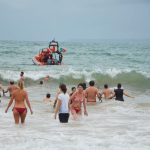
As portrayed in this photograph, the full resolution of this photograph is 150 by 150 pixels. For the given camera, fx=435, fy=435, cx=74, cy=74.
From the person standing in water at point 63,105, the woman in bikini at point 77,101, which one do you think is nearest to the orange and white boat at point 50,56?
the woman in bikini at point 77,101

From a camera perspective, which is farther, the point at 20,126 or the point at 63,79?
the point at 63,79

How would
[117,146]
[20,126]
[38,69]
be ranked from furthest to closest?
[38,69] < [20,126] < [117,146]

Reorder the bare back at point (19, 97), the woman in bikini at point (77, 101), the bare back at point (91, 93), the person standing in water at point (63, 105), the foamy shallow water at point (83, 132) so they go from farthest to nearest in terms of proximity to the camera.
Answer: the bare back at point (91, 93), the woman in bikini at point (77, 101), the person standing in water at point (63, 105), the bare back at point (19, 97), the foamy shallow water at point (83, 132)

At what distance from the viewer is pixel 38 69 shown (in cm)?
3644

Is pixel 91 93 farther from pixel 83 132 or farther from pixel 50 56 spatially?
pixel 50 56

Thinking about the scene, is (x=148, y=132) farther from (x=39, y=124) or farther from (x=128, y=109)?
(x=128, y=109)

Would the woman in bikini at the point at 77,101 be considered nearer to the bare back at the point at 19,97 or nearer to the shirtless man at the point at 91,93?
the bare back at the point at 19,97

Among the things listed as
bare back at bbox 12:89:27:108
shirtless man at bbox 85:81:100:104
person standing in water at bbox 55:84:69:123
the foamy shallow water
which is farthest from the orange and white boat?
bare back at bbox 12:89:27:108

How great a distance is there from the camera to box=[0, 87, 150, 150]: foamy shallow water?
9.44 m

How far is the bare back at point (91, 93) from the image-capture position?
16.6 metres

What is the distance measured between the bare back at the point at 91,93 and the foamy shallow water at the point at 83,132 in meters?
1.20

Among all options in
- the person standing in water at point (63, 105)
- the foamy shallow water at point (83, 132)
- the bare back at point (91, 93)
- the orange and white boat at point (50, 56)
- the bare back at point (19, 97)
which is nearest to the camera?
the foamy shallow water at point (83, 132)

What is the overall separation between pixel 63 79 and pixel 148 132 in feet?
69.6

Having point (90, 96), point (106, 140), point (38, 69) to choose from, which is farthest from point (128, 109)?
point (38, 69)
